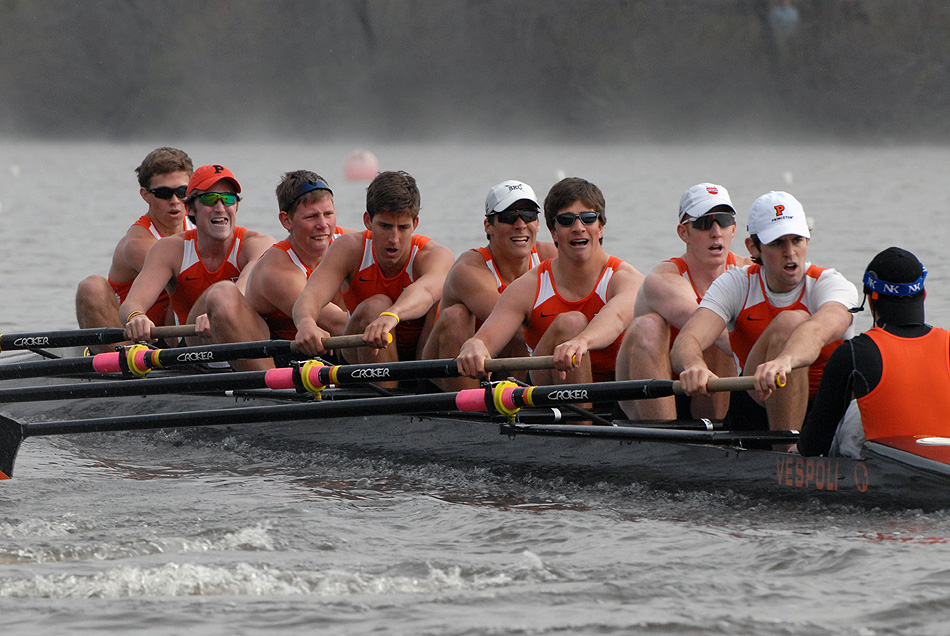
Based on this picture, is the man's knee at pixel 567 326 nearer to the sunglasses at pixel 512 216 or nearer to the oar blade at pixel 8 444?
the sunglasses at pixel 512 216

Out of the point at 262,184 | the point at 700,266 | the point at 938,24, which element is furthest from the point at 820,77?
the point at 700,266

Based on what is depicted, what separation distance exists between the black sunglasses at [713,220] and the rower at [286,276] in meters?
2.28

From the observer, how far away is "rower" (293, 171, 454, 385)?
21.3 feet

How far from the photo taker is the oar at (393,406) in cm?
513

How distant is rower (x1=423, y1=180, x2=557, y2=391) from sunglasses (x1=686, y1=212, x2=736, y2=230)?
932 mm

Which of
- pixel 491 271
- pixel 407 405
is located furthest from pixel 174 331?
pixel 407 405

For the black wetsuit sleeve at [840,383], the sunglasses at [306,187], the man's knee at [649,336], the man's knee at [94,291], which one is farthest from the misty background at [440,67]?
the black wetsuit sleeve at [840,383]

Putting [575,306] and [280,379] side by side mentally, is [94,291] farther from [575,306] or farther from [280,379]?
[575,306]

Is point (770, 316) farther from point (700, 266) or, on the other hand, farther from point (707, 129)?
point (707, 129)

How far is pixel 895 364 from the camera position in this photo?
14.1ft

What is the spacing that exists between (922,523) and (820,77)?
55.4 m

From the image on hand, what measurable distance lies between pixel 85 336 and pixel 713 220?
4029 mm

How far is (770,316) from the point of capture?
17.2 ft

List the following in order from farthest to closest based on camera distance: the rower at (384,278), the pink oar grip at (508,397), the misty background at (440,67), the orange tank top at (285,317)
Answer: the misty background at (440,67) → the orange tank top at (285,317) → the rower at (384,278) → the pink oar grip at (508,397)
